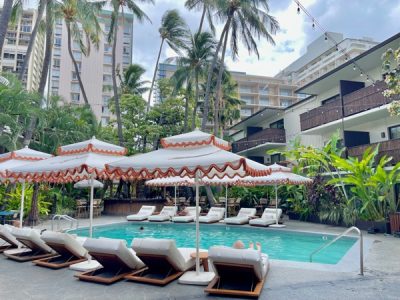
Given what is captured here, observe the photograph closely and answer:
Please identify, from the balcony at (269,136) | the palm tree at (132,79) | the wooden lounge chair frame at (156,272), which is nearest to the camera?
the wooden lounge chair frame at (156,272)

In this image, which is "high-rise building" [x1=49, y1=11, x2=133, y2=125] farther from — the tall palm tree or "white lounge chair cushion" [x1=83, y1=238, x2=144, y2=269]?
"white lounge chair cushion" [x1=83, y1=238, x2=144, y2=269]

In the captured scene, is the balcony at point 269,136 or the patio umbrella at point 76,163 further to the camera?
the balcony at point 269,136

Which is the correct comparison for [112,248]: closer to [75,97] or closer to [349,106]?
[349,106]

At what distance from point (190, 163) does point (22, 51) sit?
6424 cm

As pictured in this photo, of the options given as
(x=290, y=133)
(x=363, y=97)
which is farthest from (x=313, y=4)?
(x=290, y=133)

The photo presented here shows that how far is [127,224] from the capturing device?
17.9 m

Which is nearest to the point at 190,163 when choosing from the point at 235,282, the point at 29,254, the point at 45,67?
the point at 235,282

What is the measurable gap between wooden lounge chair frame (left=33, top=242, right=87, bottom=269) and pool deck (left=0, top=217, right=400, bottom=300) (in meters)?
0.18

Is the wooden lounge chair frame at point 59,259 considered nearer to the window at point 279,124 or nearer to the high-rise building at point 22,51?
the window at point 279,124

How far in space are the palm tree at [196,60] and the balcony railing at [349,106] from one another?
9782 millimetres

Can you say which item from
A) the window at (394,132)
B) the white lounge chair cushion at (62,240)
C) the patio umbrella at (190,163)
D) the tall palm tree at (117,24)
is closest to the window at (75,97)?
the tall palm tree at (117,24)

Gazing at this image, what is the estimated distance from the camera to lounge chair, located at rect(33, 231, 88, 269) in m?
6.95

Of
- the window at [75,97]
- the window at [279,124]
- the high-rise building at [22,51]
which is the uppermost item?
the high-rise building at [22,51]

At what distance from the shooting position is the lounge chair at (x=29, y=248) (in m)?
7.37
